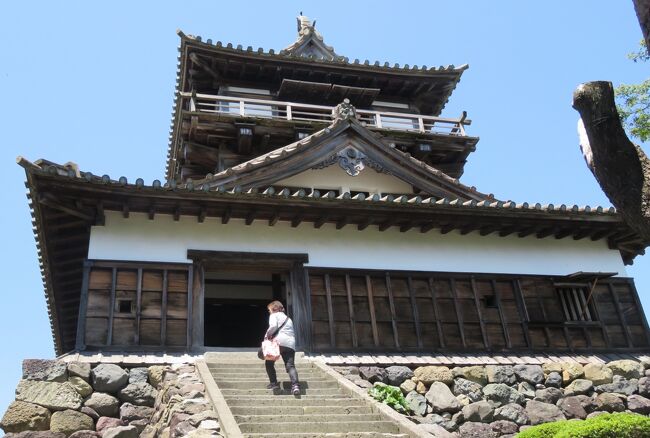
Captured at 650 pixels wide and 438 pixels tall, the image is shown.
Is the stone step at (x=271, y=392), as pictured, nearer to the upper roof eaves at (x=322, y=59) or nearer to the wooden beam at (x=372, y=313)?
the wooden beam at (x=372, y=313)

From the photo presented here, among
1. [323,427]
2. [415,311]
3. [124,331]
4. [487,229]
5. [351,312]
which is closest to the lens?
[323,427]

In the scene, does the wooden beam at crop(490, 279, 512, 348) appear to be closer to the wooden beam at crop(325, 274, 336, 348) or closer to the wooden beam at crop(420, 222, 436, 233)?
the wooden beam at crop(420, 222, 436, 233)

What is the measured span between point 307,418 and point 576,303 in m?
8.49

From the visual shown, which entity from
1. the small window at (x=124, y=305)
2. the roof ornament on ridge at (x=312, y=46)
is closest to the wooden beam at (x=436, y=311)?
the small window at (x=124, y=305)

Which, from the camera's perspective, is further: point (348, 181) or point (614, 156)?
point (348, 181)

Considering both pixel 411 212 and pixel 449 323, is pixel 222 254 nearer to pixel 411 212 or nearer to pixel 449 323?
pixel 411 212

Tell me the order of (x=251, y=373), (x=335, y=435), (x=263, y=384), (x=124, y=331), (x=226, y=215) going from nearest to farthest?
1. (x=335, y=435)
2. (x=263, y=384)
3. (x=251, y=373)
4. (x=124, y=331)
5. (x=226, y=215)

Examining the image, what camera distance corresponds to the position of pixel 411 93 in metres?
21.4

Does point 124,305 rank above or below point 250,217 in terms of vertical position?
below

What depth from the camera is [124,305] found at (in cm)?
1127

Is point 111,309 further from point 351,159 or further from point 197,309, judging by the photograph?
point 351,159

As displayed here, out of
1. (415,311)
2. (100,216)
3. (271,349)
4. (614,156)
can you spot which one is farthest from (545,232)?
(100,216)

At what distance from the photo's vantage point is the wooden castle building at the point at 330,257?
11.2 m

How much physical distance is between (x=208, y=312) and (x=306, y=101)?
25.8 ft
